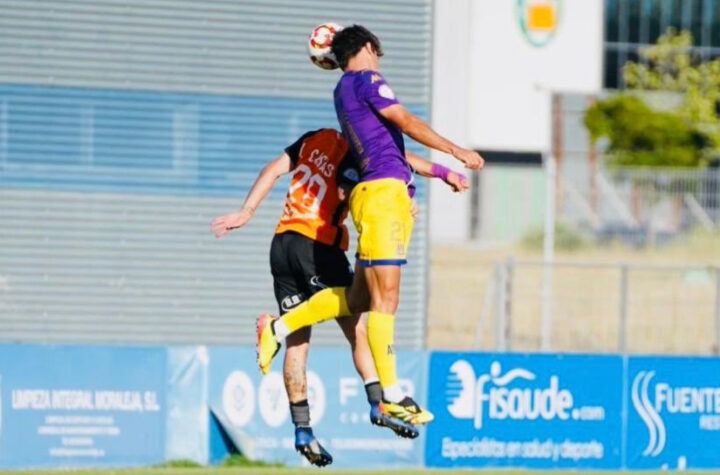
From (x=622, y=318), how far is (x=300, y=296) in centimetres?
1059

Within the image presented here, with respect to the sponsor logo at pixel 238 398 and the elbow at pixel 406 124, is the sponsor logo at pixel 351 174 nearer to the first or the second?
the elbow at pixel 406 124

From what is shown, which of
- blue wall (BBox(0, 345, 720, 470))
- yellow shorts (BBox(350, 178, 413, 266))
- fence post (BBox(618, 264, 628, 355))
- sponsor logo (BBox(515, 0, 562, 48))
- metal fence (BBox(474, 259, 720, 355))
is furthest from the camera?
sponsor logo (BBox(515, 0, 562, 48))

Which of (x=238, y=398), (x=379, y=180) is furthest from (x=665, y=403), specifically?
(x=379, y=180)

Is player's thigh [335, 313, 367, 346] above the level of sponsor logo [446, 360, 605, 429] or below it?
above

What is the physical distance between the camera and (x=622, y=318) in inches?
821

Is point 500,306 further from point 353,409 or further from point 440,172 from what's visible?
point 440,172

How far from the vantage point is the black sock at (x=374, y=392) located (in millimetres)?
10469

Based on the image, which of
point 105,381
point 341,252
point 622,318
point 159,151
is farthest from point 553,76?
point 341,252

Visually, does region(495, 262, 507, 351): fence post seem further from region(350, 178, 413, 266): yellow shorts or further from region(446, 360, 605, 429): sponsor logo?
region(350, 178, 413, 266): yellow shorts

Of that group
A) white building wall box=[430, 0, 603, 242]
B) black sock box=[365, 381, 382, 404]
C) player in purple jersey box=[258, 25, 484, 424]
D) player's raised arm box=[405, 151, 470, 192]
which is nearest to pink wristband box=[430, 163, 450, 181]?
player's raised arm box=[405, 151, 470, 192]

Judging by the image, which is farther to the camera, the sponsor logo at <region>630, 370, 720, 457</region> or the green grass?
the sponsor logo at <region>630, 370, 720, 457</region>

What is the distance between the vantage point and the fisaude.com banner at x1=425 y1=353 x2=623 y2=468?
53.1 ft

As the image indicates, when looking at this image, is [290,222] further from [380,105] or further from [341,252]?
[380,105]

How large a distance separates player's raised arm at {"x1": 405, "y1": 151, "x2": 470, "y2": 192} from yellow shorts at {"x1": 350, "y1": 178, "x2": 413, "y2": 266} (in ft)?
1.00
